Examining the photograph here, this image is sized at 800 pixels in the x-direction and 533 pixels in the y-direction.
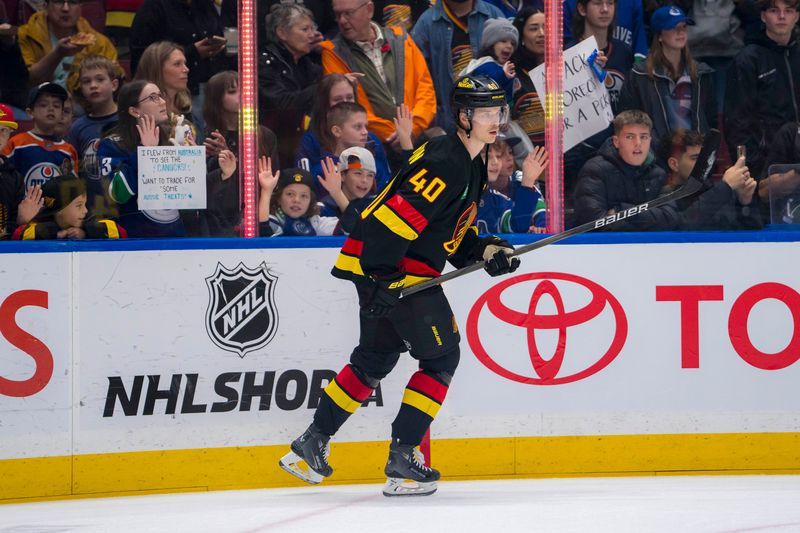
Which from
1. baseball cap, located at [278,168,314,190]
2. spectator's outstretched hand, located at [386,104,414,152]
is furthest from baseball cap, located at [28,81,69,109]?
spectator's outstretched hand, located at [386,104,414,152]

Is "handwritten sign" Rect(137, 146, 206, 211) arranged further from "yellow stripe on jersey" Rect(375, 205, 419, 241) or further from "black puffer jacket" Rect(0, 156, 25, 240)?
"yellow stripe on jersey" Rect(375, 205, 419, 241)

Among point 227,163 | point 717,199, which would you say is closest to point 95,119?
point 227,163

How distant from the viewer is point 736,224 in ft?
13.1

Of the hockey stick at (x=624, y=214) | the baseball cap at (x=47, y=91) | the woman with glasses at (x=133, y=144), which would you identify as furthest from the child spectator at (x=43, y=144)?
the hockey stick at (x=624, y=214)

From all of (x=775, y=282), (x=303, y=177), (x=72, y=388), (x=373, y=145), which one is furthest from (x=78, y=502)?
(x=775, y=282)

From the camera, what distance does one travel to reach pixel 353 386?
11.0 ft

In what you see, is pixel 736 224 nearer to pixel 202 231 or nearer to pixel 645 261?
pixel 645 261

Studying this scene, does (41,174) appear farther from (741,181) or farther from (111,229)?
(741,181)

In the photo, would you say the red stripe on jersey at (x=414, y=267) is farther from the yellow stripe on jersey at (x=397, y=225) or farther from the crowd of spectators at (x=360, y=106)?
the crowd of spectators at (x=360, y=106)

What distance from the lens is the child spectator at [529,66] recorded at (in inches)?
161

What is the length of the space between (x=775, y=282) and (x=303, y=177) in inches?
67.7

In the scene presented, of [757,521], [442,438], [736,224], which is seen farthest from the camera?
[736,224]

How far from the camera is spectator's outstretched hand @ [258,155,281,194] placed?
3928 mm

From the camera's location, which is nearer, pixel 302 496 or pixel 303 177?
pixel 302 496
